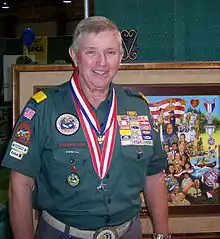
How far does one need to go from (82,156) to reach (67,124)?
115mm

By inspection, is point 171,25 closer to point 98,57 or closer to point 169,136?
point 169,136

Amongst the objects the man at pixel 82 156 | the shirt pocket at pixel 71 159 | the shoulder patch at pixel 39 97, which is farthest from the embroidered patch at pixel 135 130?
the shoulder patch at pixel 39 97

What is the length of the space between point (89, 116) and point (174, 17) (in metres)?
0.88

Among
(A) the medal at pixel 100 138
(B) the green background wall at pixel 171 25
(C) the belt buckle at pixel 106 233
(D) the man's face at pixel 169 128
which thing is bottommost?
(C) the belt buckle at pixel 106 233

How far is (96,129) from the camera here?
144cm

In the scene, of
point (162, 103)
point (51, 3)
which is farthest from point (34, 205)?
point (51, 3)

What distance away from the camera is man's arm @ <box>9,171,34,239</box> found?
1.37 metres

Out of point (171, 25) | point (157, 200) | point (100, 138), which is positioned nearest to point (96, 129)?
point (100, 138)

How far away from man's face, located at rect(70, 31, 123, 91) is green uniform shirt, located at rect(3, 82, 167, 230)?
0.36ft

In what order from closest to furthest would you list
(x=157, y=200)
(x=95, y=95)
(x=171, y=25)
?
(x=95, y=95), (x=157, y=200), (x=171, y=25)

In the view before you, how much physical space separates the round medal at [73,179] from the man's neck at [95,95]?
24 centimetres

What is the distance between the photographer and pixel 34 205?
151 cm

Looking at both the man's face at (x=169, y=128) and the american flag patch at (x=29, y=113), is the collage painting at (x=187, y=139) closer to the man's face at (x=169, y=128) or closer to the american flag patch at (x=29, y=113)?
the man's face at (x=169, y=128)

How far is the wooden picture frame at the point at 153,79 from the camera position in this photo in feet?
5.98
